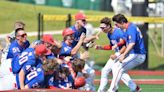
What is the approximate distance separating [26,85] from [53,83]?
53 centimetres

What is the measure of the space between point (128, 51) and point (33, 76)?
3709mm

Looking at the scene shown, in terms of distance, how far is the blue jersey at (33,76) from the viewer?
9961 mm

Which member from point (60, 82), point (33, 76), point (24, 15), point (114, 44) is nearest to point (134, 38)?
point (114, 44)

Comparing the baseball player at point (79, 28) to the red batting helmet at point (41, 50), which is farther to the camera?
the baseball player at point (79, 28)

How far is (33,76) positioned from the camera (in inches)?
396

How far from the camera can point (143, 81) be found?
61.8 ft

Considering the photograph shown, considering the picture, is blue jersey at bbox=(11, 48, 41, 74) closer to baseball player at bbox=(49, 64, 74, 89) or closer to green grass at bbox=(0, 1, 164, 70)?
baseball player at bbox=(49, 64, 74, 89)

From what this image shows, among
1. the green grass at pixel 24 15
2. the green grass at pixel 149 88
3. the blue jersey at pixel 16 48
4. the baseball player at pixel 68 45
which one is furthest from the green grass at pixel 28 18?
the blue jersey at pixel 16 48

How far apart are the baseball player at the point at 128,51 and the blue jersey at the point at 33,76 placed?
357cm

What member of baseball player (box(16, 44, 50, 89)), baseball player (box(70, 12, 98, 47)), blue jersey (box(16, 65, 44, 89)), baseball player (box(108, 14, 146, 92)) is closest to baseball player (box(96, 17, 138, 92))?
baseball player (box(108, 14, 146, 92))

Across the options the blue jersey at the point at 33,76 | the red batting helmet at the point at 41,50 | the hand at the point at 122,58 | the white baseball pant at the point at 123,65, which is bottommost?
the white baseball pant at the point at 123,65

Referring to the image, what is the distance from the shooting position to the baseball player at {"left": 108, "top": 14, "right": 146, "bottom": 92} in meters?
13.4

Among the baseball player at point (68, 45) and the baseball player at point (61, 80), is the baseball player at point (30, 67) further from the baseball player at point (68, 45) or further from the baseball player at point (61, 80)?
the baseball player at point (68, 45)

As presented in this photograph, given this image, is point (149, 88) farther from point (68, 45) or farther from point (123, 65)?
point (68, 45)
